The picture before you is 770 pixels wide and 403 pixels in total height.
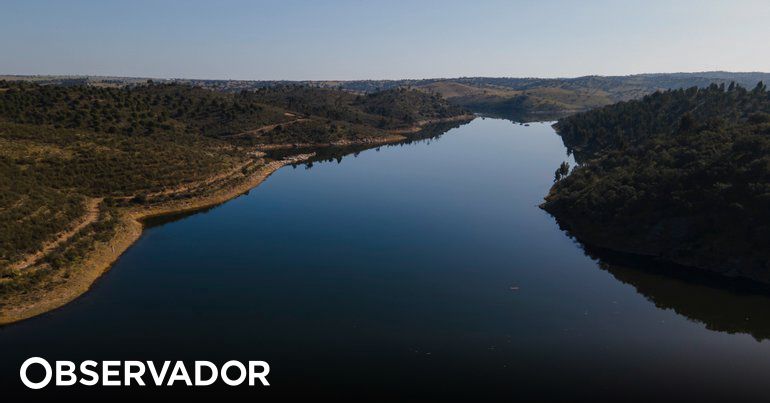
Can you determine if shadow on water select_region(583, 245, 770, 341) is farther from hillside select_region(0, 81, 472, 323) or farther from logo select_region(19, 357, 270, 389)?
hillside select_region(0, 81, 472, 323)

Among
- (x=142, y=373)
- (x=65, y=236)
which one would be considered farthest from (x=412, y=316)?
(x=65, y=236)

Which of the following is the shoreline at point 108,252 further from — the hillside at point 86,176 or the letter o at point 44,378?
the letter o at point 44,378

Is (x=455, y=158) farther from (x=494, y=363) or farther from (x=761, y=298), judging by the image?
(x=494, y=363)

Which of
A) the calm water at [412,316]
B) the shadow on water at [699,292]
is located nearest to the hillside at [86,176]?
the calm water at [412,316]

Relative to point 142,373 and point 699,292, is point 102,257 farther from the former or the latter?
point 699,292

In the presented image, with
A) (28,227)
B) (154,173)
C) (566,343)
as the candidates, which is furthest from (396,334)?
(154,173)
